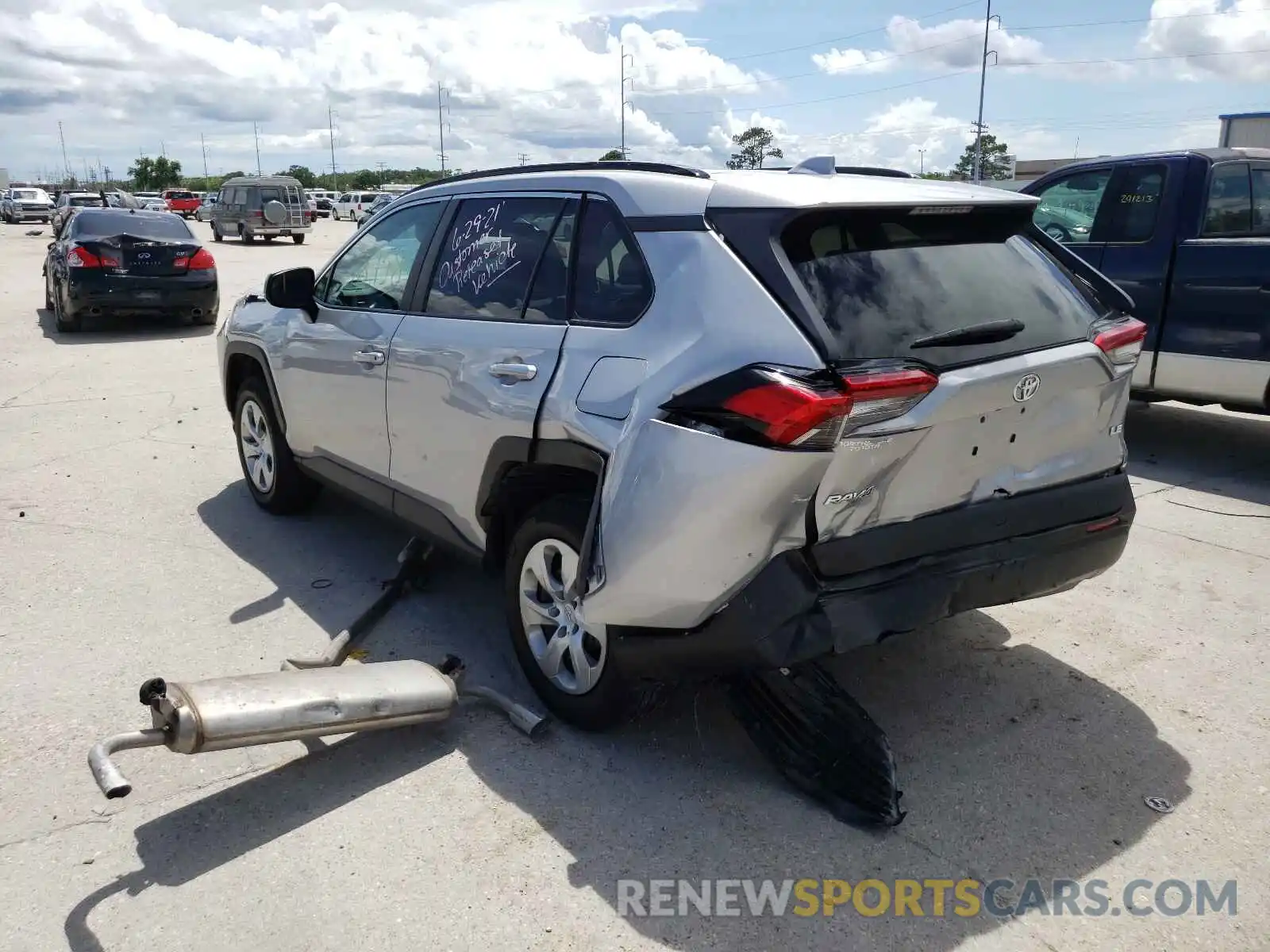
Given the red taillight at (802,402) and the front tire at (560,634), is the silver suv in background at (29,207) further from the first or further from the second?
the red taillight at (802,402)

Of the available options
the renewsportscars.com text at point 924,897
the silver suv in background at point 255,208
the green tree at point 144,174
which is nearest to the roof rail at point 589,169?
the renewsportscars.com text at point 924,897

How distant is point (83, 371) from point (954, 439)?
10142 millimetres

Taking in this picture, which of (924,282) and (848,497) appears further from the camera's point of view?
(924,282)

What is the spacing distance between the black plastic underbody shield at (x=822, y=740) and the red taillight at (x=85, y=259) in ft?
40.3

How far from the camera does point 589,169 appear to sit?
373 cm

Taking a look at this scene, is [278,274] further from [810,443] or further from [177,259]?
[177,259]

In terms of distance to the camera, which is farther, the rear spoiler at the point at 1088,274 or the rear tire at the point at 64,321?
the rear tire at the point at 64,321

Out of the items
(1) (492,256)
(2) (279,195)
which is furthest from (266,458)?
(2) (279,195)

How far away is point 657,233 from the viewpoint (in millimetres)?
3254

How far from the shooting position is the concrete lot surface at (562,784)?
106 inches

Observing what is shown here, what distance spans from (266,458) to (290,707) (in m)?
2.96

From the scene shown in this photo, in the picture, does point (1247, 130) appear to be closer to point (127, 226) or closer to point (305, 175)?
point (127, 226)

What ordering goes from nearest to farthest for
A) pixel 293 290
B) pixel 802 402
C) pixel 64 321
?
pixel 802 402
pixel 293 290
pixel 64 321

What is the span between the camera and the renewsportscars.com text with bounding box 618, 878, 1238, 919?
272 cm
